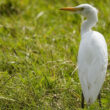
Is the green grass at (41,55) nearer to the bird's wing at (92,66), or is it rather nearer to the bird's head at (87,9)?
the bird's wing at (92,66)

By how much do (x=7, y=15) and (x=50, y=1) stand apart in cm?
99

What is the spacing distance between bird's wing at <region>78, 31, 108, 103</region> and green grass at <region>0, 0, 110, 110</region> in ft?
0.41

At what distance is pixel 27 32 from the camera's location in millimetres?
Result: 4930

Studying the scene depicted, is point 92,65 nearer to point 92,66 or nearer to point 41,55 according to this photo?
point 92,66

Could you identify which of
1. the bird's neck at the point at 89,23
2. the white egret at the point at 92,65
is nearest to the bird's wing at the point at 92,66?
the white egret at the point at 92,65

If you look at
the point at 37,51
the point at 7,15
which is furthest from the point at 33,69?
the point at 7,15

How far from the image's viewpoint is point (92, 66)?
2934 mm

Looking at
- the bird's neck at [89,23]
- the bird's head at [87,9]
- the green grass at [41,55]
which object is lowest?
the green grass at [41,55]

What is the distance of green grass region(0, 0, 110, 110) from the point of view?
10.6 ft

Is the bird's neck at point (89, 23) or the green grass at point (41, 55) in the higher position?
the bird's neck at point (89, 23)

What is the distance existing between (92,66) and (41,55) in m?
1.21

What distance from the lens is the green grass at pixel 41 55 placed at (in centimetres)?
322

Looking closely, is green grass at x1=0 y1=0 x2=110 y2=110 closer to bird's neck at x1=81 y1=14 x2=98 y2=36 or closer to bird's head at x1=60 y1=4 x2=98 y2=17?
bird's neck at x1=81 y1=14 x2=98 y2=36

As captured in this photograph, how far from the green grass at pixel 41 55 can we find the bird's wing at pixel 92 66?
124mm
